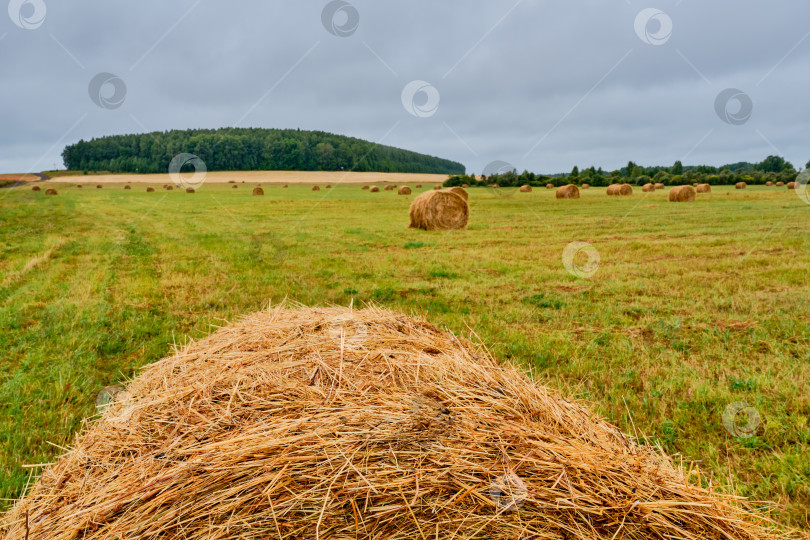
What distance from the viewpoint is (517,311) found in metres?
7.46

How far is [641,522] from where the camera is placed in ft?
6.20

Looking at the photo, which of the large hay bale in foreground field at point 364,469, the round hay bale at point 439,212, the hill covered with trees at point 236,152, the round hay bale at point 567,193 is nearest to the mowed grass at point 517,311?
the large hay bale in foreground field at point 364,469

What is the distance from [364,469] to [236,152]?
110 m

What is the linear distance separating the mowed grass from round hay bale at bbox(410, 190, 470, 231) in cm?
312

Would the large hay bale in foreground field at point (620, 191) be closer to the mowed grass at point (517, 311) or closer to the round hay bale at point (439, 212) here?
the mowed grass at point (517, 311)

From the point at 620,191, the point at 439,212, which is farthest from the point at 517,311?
the point at 620,191

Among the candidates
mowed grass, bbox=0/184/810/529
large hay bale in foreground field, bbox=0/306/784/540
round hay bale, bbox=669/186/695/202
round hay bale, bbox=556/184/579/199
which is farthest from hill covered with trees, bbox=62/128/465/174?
large hay bale in foreground field, bbox=0/306/784/540

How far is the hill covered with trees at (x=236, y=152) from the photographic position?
327ft

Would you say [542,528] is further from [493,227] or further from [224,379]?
[493,227]

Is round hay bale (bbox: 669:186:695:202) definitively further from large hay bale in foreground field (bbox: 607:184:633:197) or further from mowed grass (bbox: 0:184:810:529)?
mowed grass (bbox: 0:184:810:529)

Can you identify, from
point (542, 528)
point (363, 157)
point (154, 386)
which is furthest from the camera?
point (363, 157)

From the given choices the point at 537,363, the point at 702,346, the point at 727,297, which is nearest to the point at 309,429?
the point at 537,363

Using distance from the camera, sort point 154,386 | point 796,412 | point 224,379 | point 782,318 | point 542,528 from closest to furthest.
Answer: point 542,528 < point 224,379 < point 154,386 < point 796,412 < point 782,318

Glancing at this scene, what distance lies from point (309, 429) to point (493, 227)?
60.0ft
